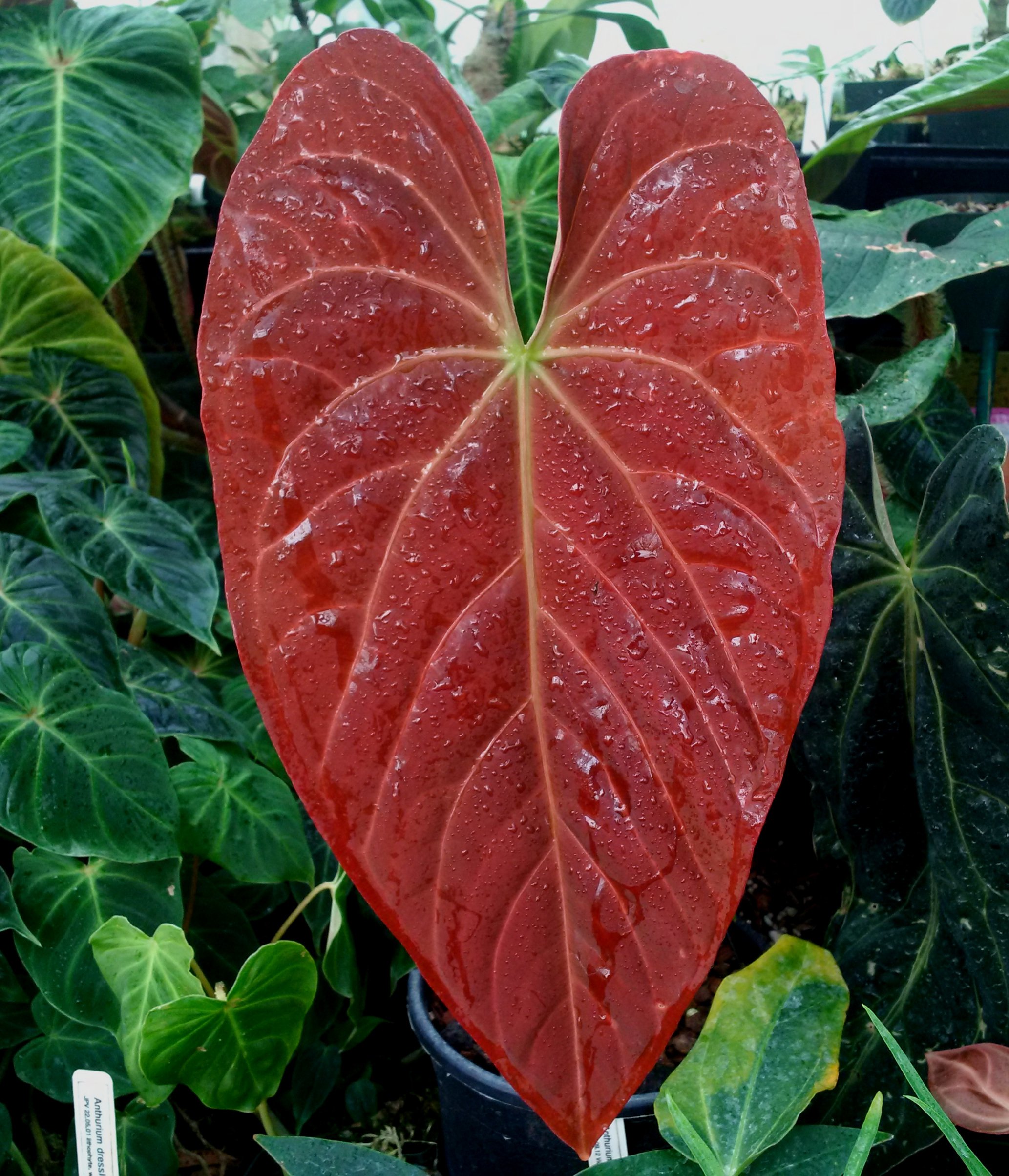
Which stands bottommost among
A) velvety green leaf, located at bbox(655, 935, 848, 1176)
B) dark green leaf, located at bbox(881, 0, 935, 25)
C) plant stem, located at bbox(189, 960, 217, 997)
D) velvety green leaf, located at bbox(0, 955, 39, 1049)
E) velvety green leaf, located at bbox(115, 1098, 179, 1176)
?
velvety green leaf, located at bbox(115, 1098, 179, 1176)

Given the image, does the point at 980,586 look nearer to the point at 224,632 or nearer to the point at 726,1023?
the point at 726,1023

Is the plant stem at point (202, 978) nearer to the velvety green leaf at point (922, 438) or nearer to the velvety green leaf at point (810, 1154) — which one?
the velvety green leaf at point (810, 1154)

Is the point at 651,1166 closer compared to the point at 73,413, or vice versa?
the point at 651,1166

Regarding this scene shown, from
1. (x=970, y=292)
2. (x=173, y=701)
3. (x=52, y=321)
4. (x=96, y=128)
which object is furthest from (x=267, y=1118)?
(x=970, y=292)

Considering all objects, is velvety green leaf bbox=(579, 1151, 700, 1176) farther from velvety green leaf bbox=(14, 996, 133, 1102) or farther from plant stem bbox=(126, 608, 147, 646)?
plant stem bbox=(126, 608, 147, 646)

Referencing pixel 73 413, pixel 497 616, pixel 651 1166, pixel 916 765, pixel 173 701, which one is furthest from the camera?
pixel 73 413

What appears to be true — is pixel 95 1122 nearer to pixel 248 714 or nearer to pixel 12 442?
pixel 248 714

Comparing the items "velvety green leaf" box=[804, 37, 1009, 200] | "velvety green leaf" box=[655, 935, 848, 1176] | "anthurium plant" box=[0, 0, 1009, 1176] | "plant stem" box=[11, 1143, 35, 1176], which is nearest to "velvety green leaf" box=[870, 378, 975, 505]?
"anthurium plant" box=[0, 0, 1009, 1176]
